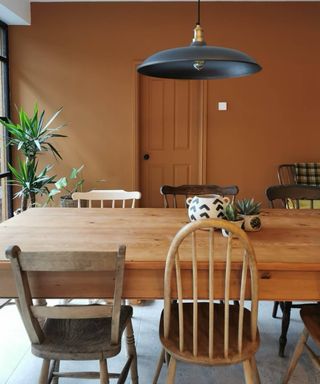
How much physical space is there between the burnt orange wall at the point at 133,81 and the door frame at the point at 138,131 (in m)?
0.04

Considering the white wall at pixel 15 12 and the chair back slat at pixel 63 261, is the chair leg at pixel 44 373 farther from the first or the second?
the white wall at pixel 15 12

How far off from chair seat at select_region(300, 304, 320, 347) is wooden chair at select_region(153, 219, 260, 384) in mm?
272

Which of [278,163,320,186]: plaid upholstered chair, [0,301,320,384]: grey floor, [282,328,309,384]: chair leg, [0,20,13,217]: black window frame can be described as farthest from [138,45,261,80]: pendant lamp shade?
[0,20,13,217]: black window frame

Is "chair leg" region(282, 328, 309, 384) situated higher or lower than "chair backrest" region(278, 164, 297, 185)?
lower

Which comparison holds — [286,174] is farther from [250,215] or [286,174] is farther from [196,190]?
[250,215]

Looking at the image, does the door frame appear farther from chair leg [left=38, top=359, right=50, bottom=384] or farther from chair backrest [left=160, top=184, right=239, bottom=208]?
chair leg [left=38, top=359, right=50, bottom=384]

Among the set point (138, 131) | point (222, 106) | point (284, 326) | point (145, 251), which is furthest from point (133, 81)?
point (145, 251)

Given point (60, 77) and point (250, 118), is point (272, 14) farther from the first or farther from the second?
point (60, 77)

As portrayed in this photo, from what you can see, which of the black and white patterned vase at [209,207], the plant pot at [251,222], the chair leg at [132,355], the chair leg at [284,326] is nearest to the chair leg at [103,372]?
the chair leg at [132,355]

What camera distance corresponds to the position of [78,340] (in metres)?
1.77

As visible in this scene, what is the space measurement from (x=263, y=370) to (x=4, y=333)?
1603 mm

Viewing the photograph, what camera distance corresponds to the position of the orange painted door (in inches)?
198

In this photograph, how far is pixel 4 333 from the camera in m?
2.76

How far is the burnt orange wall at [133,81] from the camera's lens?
4824 millimetres
